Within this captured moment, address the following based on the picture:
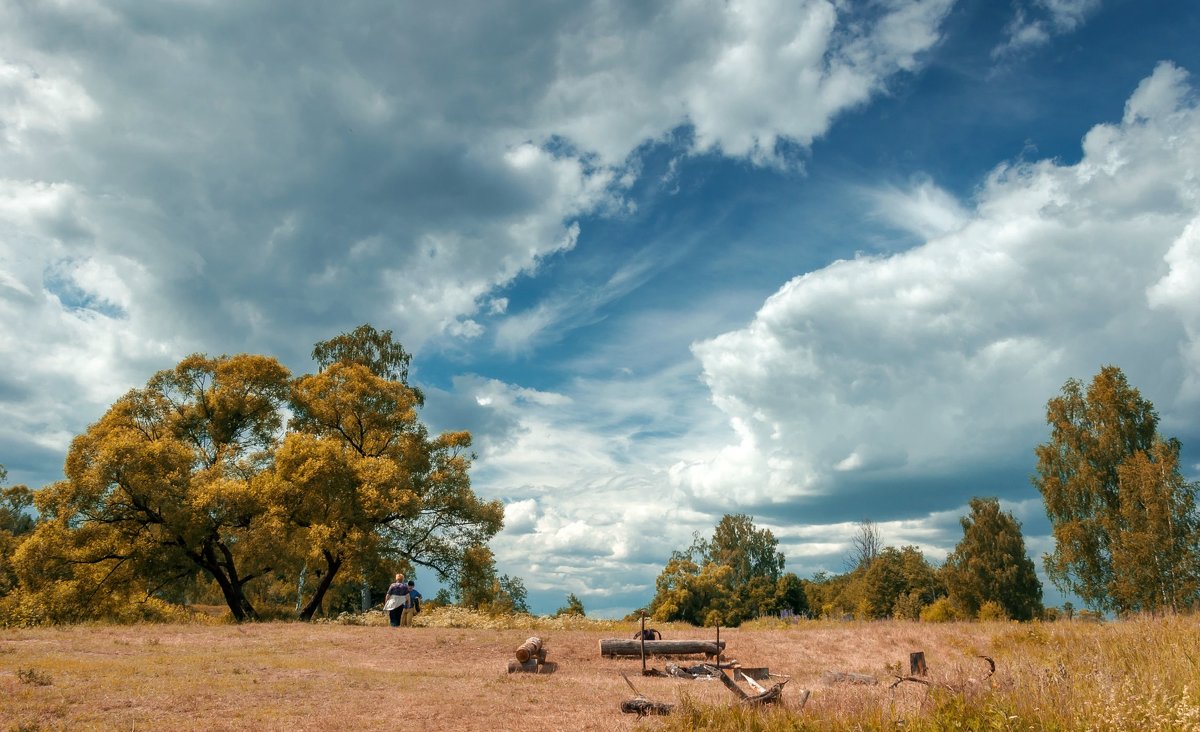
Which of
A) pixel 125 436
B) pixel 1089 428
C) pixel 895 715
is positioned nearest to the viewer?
pixel 895 715

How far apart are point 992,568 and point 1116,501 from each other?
51.3ft

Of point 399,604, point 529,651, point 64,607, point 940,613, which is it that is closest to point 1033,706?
point 529,651

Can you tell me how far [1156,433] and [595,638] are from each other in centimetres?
3173

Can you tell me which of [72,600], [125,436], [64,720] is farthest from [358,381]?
[64,720]

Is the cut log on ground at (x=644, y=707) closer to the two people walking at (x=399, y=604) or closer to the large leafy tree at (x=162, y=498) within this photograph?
the two people walking at (x=399, y=604)

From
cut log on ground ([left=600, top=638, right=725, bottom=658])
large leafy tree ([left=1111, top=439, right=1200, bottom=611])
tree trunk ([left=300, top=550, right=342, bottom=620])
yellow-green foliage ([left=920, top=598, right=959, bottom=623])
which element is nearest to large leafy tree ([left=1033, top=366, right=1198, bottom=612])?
large leafy tree ([left=1111, top=439, right=1200, bottom=611])

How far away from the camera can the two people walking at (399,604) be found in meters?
28.1

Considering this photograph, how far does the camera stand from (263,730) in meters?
11.4

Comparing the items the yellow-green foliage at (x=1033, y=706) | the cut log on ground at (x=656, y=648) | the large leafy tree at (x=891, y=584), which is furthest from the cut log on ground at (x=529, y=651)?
the large leafy tree at (x=891, y=584)

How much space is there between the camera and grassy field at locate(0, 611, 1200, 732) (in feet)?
32.7

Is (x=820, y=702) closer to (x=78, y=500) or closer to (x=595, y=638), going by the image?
(x=595, y=638)

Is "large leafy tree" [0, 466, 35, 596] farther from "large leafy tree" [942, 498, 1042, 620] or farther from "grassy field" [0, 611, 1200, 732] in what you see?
"large leafy tree" [942, 498, 1042, 620]

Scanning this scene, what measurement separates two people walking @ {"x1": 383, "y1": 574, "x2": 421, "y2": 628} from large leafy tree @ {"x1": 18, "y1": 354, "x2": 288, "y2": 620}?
7.05 metres

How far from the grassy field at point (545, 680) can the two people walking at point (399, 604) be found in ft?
8.06
